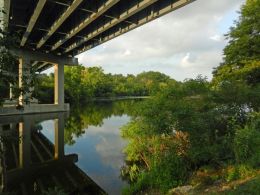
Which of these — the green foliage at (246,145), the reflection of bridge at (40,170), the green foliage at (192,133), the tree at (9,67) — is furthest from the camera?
the reflection of bridge at (40,170)

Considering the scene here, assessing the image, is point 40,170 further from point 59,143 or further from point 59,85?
point 59,85

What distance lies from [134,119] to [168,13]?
8028 millimetres

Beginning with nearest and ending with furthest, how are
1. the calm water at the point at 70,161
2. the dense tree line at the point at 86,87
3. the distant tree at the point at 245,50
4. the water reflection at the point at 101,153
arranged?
the calm water at the point at 70,161 < the water reflection at the point at 101,153 < the distant tree at the point at 245,50 < the dense tree line at the point at 86,87

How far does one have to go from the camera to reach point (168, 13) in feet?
63.7

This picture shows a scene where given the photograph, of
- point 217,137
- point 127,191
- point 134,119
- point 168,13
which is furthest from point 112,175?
point 168,13

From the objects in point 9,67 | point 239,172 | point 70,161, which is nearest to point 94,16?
point 70,161

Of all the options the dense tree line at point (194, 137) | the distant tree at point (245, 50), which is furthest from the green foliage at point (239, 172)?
the distant tree at point (245, 50)

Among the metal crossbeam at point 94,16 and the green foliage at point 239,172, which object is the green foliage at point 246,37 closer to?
the metal crossbeam at point 94,16

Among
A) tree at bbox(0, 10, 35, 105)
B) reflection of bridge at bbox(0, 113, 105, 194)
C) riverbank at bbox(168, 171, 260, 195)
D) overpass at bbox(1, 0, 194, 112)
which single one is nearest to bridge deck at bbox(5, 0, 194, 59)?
overpass at bbox(1, 0, 194, 112)

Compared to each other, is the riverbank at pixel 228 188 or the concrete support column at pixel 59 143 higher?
the riverbank at pixel 228 188

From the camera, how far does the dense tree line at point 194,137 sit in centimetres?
960

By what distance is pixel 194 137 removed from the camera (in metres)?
11.1

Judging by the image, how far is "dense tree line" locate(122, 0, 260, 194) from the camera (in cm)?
960

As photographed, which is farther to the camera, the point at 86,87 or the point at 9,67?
the point at 86,87
